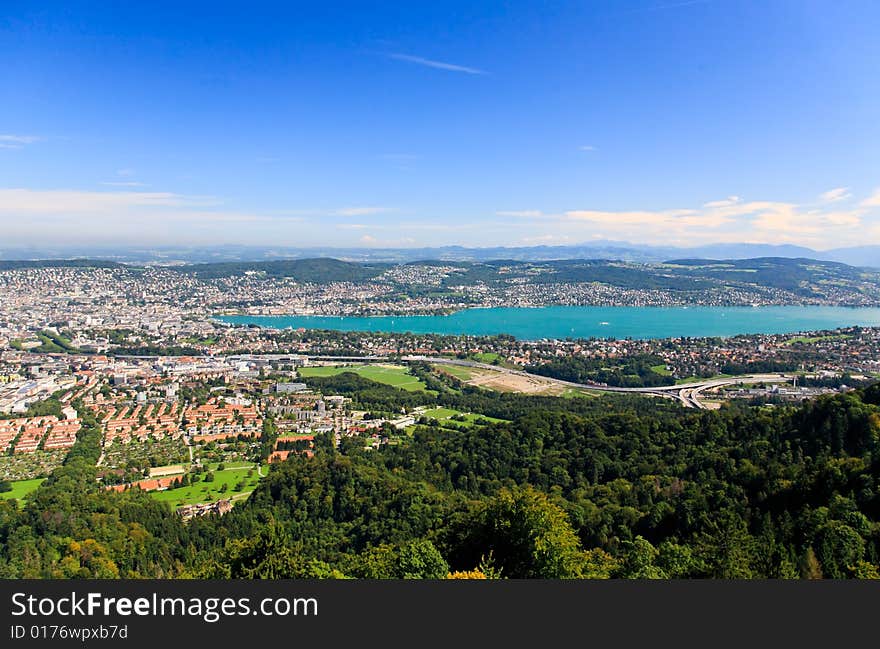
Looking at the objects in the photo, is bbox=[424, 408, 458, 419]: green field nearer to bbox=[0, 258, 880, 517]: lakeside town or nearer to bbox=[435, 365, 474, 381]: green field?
bbox=[0, 258, 880, 517]: lakeside town

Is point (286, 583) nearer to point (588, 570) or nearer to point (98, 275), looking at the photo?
point (588, 570)

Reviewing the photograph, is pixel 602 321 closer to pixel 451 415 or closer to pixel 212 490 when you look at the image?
pixel 451 415

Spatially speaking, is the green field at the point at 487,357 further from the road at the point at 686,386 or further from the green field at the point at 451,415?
the green field at the point at 451,415

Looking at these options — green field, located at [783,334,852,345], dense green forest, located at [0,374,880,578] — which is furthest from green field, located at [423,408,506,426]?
green field, located at [783,334,852,345]

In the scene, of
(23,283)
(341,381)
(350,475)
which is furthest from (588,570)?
(23,283)

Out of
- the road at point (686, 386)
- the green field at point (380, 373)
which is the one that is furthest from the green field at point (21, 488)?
the road at point (686, 386)

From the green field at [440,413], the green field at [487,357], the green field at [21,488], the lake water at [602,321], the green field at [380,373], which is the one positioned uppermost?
the lake water at [602,321]

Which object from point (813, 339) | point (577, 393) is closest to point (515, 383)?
point (577, 393)
